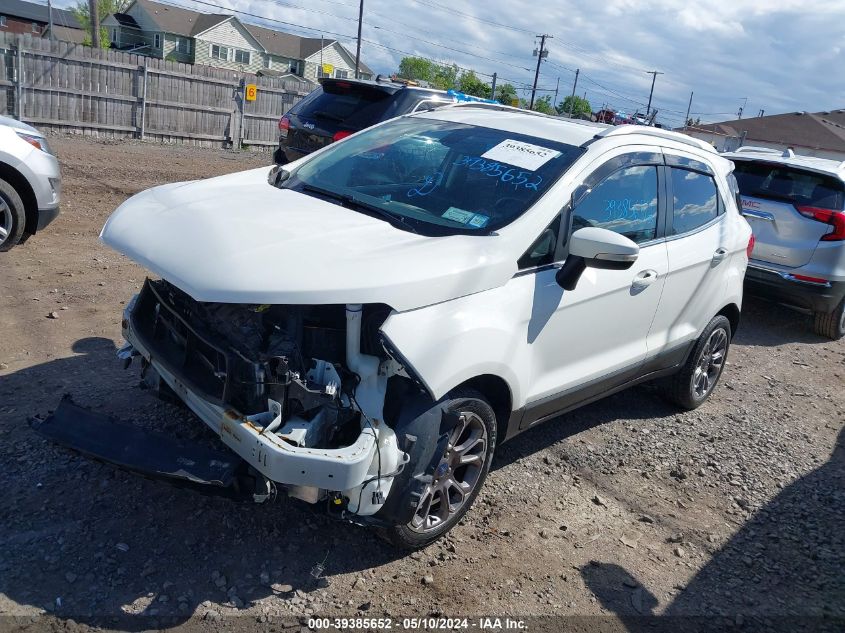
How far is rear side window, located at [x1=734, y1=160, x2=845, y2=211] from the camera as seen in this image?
7.54 metres

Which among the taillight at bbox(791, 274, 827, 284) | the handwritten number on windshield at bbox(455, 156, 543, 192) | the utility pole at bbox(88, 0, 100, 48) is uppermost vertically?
the utility pole at bbox(88, 0, 100, 48)

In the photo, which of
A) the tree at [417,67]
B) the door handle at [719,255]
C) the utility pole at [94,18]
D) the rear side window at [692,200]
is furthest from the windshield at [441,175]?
the tree at [417,67]

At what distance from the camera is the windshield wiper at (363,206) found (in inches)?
140

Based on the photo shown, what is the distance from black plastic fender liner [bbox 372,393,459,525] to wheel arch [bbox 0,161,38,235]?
5.27m

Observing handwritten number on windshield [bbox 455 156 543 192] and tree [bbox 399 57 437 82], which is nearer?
handwritten number on windshield [bbox 455 156 543 192]

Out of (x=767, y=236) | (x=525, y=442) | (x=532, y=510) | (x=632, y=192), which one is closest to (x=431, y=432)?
(x=532, y=510)

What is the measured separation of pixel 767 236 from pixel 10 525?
7394 millimetres

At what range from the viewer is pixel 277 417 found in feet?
9.60

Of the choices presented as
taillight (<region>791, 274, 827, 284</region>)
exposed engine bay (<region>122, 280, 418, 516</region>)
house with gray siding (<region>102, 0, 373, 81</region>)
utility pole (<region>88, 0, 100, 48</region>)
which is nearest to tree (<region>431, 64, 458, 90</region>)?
house with gray siding (<region>102, 0, 373, 81</region>)

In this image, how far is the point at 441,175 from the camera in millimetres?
3996

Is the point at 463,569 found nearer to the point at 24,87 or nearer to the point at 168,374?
the point at 168,374

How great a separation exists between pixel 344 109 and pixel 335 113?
0.41 ft

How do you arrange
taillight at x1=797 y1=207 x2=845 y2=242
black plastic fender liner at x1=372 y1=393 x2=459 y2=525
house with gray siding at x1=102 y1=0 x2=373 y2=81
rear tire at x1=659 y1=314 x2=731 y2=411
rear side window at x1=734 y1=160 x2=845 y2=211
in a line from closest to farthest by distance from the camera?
black plastic fender liner at x1=372 y1=393 x2=459 y2=525 < rear tire at x1=659 y1=314 x2=731 y2=411 < taillight at x1=797 y1=207 x2=845 y2=242 < rear side window at x1=734 y1=160 x2=845 y2=211 < house with gray siding at x1=102 y1=0 x2=373 y2=81

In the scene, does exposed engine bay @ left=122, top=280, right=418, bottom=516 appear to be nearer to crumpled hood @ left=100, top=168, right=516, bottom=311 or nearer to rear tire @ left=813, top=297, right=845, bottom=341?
crumpled hood @ left=100, top=168, right=516, bottom=311
